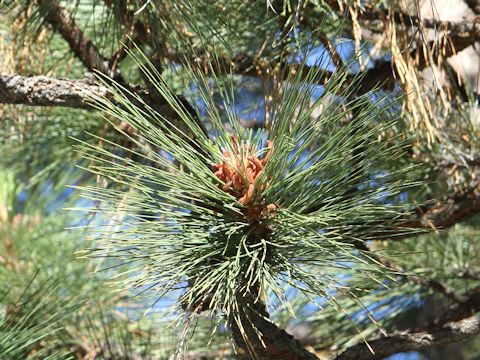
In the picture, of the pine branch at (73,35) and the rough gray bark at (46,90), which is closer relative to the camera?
the rough gray bark at (46,90)

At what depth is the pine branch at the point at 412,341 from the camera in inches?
38.5

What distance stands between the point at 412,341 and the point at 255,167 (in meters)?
0.28

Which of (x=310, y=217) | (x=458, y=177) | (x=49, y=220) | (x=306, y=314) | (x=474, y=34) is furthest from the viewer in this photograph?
(x=49, y=220)

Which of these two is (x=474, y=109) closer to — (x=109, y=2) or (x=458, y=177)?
(x=458, y=177)

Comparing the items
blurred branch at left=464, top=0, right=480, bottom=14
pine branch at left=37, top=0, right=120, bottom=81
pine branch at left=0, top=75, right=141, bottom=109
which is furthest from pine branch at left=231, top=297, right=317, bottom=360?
blurred branch at left=464, top=0, right=480, bottom=14

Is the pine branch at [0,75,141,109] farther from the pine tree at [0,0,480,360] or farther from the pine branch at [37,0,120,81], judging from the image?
the pine branch at [37,0,120,81]

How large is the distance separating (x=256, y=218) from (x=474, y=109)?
527 mm

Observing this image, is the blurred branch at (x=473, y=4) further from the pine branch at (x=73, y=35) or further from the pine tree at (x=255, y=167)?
the pine branch at (x=73, y=35)

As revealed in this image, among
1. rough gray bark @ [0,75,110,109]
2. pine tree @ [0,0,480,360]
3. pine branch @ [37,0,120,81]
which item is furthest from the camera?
pine branch @ [37,0,120,81]

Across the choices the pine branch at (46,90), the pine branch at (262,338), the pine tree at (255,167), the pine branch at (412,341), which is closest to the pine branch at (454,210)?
the pine tree at (255,167)

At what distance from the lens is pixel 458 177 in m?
1.25

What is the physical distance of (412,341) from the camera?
99 cm

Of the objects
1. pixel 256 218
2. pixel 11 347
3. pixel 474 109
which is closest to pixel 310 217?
pixel 256 218

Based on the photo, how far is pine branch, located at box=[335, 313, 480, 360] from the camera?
0.98 meters
